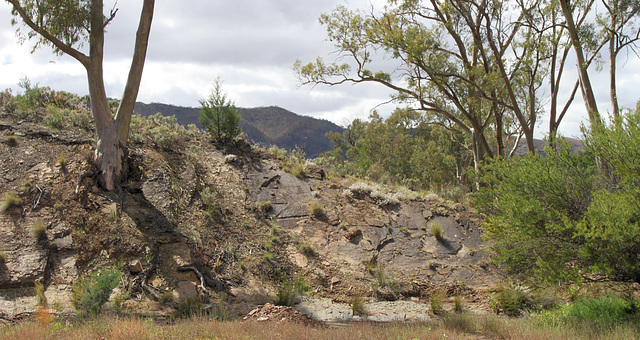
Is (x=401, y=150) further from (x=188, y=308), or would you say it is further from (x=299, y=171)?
(x=188, y=308)

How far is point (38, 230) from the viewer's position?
8297mm

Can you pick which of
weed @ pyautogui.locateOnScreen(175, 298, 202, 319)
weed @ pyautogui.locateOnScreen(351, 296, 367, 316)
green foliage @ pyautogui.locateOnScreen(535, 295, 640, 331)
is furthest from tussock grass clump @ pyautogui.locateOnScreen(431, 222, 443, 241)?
weed @ pyautogui.locateOnScreen(175, 298, 202, 319)

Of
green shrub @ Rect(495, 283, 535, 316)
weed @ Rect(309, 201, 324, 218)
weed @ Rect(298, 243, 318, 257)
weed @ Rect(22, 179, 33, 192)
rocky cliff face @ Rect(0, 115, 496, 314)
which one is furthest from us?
weed @ Rect(309, 201, 324, 218)

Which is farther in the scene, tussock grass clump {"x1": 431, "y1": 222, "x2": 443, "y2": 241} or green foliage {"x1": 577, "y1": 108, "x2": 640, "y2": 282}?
tussock grass clump {"x1": 431, "y1": 222, "x2": 443, "y2": 241}

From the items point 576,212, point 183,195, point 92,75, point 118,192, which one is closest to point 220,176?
point 183,195

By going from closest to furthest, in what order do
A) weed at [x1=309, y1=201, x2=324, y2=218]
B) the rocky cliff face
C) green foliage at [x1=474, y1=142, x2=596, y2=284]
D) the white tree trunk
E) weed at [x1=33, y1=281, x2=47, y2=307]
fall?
1. weed at [x1=33, y1=281, x2=47, y2=307]
2. green foliage at [x1=474, y1=142, x2=596, y2=284]
3. the rocky cliff face
4. the white tree trunk
5. weed at [x1=309, y1=201, x2=324, y2=218]

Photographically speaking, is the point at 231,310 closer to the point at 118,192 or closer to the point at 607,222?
the point at 118,192

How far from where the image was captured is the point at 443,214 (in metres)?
13.3

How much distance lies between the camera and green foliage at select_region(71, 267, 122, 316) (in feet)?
21.1

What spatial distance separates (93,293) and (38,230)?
2.82 metres

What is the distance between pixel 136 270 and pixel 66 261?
1283mm

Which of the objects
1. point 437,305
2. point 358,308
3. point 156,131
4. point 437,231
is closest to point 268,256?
point 358,308

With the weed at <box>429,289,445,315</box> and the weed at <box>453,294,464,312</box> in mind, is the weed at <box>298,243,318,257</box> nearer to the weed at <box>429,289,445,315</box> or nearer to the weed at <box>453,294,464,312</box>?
the weed at <box>429,289,445,315</box>

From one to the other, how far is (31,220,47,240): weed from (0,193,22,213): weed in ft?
3.06
